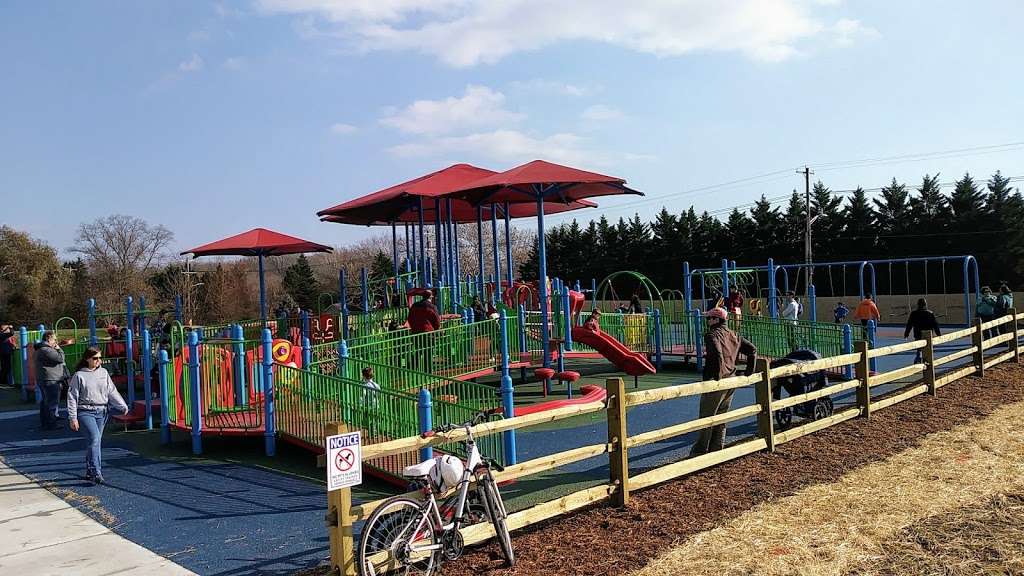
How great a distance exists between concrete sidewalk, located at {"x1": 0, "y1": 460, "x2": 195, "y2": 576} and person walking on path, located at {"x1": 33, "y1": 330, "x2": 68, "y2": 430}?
495cm

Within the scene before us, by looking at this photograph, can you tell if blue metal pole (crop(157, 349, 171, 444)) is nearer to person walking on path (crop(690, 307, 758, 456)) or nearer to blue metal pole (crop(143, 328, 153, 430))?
Result: blue metal pole (crop(143, 328, 153, 430))

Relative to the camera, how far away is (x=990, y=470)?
724 centimetres

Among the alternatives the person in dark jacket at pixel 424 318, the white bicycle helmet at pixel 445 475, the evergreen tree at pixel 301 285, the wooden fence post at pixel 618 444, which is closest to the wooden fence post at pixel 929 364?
the wooden fence post at pixel 618 444

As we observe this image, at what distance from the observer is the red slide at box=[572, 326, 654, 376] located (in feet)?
44.0

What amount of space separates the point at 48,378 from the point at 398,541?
10.3m

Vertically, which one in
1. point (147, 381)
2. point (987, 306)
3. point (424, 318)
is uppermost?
point (424, 318)

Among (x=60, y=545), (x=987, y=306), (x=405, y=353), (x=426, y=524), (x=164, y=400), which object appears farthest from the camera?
(x=987, y=306)

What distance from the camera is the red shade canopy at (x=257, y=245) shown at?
56.3 ft

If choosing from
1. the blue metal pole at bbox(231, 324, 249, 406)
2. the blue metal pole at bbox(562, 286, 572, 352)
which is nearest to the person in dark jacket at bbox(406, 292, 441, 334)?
the blue metal pole at bbox(231, 324, 249, 406)

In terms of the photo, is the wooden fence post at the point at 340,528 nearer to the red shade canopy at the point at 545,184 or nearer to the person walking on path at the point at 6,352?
the red shade canopy at the point at 545,184

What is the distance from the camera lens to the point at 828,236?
47.0m

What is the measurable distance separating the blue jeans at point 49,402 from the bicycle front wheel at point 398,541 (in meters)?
10.2

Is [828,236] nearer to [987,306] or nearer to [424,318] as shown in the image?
[987,306]

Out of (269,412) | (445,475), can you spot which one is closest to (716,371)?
(445,475)
